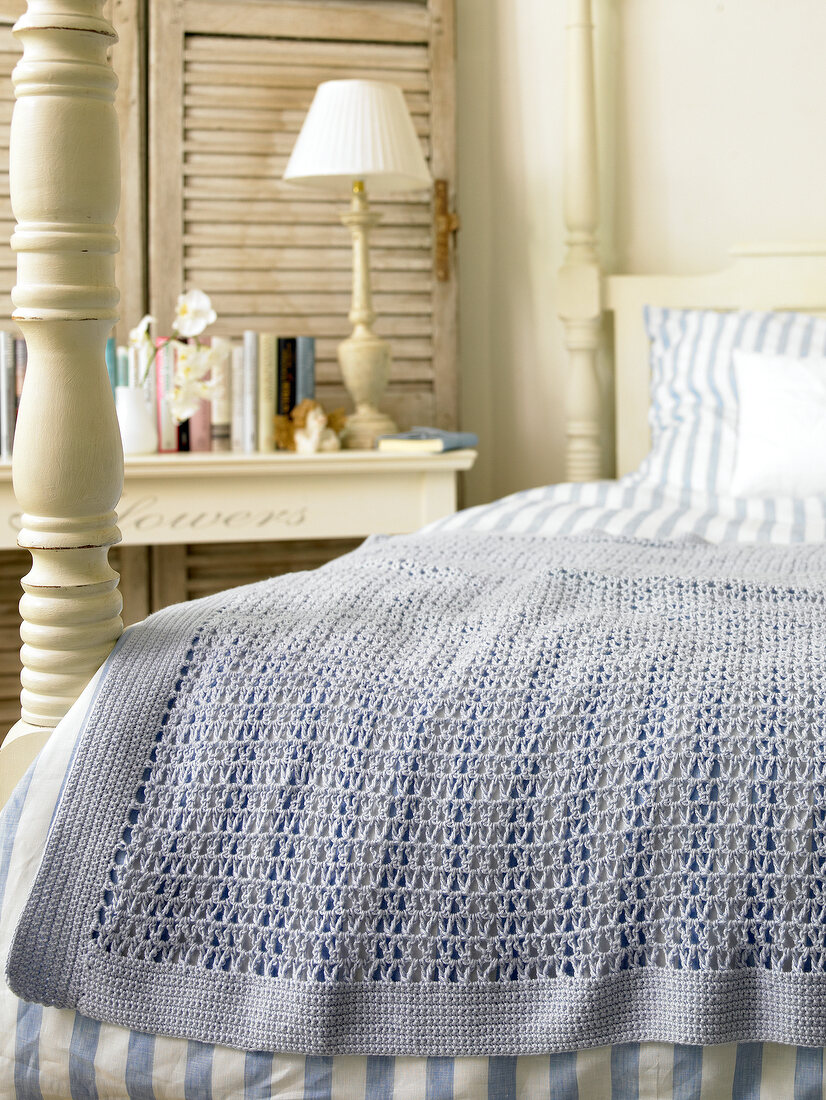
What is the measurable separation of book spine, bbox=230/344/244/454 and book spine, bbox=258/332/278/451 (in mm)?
38

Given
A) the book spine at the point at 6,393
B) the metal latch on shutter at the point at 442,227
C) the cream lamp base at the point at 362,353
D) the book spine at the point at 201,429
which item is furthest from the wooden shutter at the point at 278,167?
the book spine at the point at 6,393

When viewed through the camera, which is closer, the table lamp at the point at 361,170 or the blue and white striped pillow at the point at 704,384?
the blue and white striped pillow at the point at 704,384

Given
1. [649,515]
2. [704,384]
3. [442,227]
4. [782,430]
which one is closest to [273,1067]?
[649,515]

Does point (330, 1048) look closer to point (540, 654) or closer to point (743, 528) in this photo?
point (540, 654)

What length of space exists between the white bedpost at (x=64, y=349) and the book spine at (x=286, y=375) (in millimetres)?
1344

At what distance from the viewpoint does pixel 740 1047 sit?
2.46 feet

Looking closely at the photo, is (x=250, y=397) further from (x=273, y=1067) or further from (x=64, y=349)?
(x=273, y=1067)

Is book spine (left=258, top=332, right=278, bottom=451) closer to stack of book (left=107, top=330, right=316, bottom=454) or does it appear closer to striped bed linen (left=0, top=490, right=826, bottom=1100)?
stack of book (left=107, top=330, right=316, bottom=454)

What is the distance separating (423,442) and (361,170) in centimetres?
54

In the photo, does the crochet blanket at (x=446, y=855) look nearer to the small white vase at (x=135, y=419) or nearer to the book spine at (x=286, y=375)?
the small white vase at (x=135, y=419)

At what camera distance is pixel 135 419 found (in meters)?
2.16

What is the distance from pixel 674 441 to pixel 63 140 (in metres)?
1.41

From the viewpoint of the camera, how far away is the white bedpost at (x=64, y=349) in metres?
0.87

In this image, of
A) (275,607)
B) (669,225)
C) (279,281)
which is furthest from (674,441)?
(275,607)
